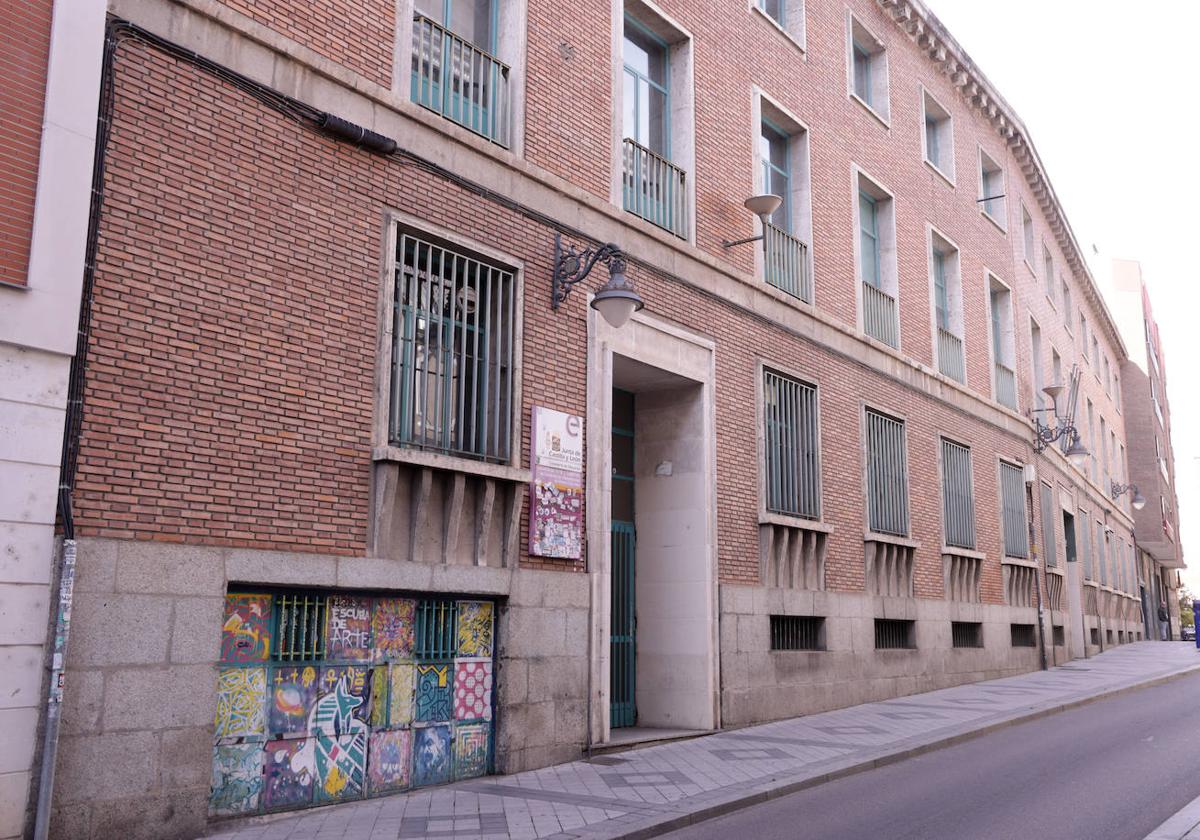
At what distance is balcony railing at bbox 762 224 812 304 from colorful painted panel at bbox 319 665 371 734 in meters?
9.00

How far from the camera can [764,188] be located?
16516mm

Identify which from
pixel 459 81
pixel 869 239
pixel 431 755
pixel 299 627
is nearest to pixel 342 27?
pixel 459 81

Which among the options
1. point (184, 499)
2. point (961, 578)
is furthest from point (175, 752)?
point (961, 578)

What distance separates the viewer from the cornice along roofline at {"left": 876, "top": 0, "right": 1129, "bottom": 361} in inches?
845

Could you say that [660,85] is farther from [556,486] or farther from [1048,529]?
[1048,529]

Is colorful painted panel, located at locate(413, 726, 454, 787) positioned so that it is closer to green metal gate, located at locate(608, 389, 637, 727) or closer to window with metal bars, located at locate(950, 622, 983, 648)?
green metal gate, located at locate(608, 389, 637, 727)

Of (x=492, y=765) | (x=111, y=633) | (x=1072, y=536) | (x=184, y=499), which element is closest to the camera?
(x=111, y=633)

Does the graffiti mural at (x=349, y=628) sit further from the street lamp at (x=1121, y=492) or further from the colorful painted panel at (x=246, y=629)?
the street lamp at (x=1121, y=492)

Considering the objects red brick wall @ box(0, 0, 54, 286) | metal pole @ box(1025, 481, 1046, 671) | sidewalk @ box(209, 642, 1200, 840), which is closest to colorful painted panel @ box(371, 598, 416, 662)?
sidewalk @ box(209, 642, 1200, 840)

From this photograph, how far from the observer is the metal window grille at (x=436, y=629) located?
9.98 metres

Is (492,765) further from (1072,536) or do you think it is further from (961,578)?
(1072,536)

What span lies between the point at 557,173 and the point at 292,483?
5.08m

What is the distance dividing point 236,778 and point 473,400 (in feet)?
13.6

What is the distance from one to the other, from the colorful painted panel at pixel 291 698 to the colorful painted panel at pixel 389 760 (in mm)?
784
